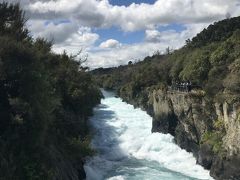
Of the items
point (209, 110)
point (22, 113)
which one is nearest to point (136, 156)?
point (209, 110)

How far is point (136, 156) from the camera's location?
166 ft

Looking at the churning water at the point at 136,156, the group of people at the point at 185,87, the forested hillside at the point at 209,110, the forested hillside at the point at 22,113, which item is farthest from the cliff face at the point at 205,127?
the forested hillside at the point at 22,113

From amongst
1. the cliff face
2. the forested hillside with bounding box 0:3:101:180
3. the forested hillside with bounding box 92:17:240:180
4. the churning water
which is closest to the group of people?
the forested hillside with bounding box 92:17:240:180

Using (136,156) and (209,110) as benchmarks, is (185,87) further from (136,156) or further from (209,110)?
(136,156)

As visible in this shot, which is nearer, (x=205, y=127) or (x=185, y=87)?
(x=205, y=127)

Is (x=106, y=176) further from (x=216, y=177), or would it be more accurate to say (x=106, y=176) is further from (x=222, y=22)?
(x=222, y=22)

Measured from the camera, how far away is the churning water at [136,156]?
136 ft

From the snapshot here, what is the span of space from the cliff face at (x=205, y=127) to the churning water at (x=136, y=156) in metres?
1.12

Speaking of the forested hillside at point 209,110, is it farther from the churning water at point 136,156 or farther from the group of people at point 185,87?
the churning water at point 136,156

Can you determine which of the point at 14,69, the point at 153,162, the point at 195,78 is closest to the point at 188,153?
the point at 153,162

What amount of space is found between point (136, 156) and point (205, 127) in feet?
31.0

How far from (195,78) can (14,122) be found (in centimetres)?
2992

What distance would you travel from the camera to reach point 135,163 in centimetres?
4709

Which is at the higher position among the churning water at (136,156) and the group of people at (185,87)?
the group of people at (185,87)
